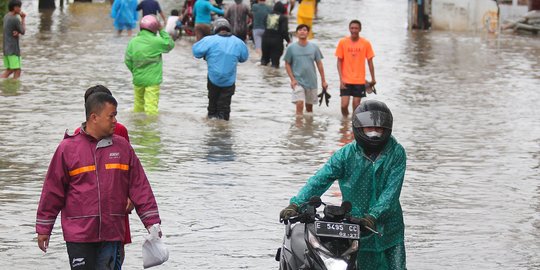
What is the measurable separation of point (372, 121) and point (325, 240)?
0.80m

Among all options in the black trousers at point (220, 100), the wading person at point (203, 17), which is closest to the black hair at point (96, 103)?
the black trousers at point (220, 100)

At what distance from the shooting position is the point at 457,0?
38.4 meters

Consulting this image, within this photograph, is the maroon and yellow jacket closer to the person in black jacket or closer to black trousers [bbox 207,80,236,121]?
black trousers [bbox 207,80,236,121]

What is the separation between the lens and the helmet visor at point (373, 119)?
7.44m

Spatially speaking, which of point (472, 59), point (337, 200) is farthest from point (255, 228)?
point (472, 59)

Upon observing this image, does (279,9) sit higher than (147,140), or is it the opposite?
(279,9)

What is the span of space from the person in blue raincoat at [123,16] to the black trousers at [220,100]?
598 inches

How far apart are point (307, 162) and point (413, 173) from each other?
1280 mm

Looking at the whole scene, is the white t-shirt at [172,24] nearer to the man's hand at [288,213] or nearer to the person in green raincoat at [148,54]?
the person in green raincoat at [148,54]

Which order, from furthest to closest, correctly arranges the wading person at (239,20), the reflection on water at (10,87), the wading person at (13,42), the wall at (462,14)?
the wall at (462,14), the wading person at (239,20), the wading person at (13,42), the reflection on water at (10,87)

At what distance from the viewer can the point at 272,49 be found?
27.2 metres

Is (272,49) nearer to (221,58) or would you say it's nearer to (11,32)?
(11,32)

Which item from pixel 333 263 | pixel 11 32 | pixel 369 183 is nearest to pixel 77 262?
pixel 333 263

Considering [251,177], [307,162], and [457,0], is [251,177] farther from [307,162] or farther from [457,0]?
[457,0]
